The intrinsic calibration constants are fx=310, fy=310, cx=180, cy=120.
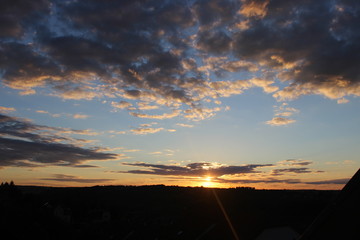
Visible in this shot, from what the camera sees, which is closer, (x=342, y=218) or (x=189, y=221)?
(x=342, y=218)

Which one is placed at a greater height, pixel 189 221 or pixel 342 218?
pixel 342 218

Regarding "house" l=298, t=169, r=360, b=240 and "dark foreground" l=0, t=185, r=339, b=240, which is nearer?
"house" l=298, t=169, r=360, b=240

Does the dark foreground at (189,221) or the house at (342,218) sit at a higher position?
the house at (342,218)

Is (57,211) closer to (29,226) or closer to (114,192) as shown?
(29,226)

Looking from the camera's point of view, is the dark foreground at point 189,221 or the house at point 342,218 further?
the dark foreground at point 189,221

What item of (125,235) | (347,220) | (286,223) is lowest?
(125,235)

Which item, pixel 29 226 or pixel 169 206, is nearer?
pixel 29 226

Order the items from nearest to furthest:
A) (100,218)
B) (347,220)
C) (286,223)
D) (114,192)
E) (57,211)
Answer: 1. (347,220)
2. (286,223)
3. (57,211)
4. (100,218)
5. (114,192)

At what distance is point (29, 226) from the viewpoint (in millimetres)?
30672

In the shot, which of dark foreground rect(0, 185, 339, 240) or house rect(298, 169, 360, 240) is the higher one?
house rect(298, 169, 360, 240)

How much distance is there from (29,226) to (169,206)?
150 ft

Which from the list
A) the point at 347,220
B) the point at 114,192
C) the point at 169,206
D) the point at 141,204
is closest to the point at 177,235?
the point at 347,220

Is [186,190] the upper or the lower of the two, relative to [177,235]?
upper

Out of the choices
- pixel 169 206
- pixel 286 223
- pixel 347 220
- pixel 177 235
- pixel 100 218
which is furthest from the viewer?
pixel 169 206
